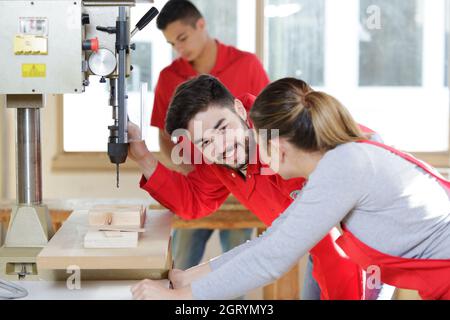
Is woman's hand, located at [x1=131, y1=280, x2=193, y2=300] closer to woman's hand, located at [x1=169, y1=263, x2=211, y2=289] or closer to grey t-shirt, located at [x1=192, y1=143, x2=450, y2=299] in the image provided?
grey t-shirt, located at [x1=192, y1=143, x2=450, y2=299]

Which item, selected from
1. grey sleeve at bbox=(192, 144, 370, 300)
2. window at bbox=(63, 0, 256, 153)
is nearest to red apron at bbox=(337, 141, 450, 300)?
grey sleeve at bbox=(192, 144, 370, 300)

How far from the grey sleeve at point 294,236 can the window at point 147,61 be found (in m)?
2.58

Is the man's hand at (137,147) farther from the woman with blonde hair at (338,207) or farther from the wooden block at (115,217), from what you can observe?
the woman with blonde hair at (338,207)

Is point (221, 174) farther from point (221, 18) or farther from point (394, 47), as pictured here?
point (394, 47)

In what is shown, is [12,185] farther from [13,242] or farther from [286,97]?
[286,97]

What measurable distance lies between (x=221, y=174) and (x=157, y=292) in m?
0.72

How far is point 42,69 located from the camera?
168 centimetres

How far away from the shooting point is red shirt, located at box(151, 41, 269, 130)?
3.24m

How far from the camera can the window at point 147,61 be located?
394 cm

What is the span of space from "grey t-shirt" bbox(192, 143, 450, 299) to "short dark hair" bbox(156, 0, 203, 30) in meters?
1.84

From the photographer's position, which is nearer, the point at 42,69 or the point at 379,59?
the point at 42,69

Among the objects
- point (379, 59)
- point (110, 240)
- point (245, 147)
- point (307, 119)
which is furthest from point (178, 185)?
point (379, 59)

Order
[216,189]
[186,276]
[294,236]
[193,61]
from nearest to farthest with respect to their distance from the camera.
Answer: [294,236] → [186,276] → [216,189] → [193,61]
